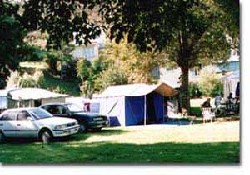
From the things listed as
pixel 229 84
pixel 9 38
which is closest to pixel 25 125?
pixel 9 38

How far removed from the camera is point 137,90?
4086 mm

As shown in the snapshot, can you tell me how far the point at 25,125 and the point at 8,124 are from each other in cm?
14

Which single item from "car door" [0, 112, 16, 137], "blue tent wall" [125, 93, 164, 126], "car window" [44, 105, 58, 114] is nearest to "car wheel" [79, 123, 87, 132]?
"car window" [44, 105, 58, 114]

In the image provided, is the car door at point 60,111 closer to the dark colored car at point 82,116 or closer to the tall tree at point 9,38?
the dark colored car at point 82,116

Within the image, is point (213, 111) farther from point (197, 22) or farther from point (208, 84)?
point (197, 22)

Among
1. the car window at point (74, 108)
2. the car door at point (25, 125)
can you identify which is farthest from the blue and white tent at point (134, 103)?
the car door at point (25, 125)

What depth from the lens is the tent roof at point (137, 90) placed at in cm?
403

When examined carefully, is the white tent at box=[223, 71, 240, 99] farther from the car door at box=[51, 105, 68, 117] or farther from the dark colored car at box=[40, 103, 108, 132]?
the car door at box=[51, 105, 68, 117]

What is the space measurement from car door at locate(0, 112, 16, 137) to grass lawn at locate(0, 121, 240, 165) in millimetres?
87

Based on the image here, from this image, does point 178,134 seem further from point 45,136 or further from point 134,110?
point 45,136

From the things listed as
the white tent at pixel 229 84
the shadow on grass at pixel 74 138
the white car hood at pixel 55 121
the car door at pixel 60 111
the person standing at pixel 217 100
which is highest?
the white tent at pixel 229 84

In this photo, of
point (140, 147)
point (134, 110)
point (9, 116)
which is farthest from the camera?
point (9, 116)

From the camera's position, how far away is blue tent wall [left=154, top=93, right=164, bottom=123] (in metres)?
4.02

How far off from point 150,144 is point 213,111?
553 millimetres
